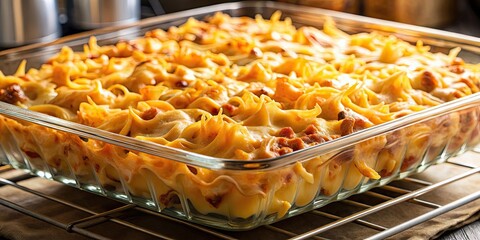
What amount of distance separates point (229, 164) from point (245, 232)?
1.11 feet

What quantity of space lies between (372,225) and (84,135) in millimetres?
532

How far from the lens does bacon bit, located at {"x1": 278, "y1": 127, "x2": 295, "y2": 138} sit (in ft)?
5.38

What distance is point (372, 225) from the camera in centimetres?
167

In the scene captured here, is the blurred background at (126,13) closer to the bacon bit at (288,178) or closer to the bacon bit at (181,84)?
the bacon bit at (181,84)

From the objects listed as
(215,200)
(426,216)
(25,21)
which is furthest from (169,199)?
(25,21)

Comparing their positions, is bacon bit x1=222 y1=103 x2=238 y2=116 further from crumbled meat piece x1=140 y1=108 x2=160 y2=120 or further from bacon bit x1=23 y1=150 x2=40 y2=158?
bacon bit x1=23 y1=150 x2=40 y2=158

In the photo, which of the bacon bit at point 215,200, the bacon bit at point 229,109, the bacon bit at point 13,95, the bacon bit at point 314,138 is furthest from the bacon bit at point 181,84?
the bacon bit at point 215,200

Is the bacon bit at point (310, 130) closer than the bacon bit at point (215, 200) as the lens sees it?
No

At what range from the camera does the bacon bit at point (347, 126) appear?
5.51 feet

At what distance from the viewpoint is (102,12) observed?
292 centimetres

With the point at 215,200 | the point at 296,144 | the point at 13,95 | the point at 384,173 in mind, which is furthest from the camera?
the point at 13,95

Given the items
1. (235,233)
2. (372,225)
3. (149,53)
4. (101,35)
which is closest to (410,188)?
(372,225)

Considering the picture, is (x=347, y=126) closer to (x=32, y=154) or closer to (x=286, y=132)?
(x=286, y=132)

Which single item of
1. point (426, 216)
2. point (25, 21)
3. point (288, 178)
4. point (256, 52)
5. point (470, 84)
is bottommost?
point (426, 216)
